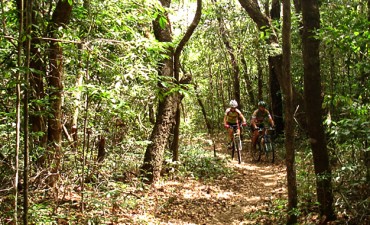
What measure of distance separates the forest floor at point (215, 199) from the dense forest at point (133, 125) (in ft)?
0.11

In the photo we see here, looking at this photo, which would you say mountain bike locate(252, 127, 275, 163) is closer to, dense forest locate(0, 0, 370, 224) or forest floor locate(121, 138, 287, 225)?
forest floor locate(121, 138, 287, 225)

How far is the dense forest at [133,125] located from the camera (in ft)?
16.6

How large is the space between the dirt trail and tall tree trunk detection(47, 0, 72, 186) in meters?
2.38

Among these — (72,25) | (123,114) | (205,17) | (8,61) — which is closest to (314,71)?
(123,114)

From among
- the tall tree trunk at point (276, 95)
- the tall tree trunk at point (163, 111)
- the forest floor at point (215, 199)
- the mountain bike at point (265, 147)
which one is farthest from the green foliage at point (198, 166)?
the tall tree trunk at point (276, 95)

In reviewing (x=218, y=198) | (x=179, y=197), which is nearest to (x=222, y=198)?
(x=218, y=198)

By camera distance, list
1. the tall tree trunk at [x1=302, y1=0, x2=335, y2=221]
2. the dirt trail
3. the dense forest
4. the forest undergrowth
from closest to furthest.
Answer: the dense forest → the tall tree trunk at [x1=302, y1=0, x2=335, y2=221] → the forest undergrowth → the dirt trail

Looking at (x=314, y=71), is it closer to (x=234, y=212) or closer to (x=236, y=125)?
(x=234, y=212)

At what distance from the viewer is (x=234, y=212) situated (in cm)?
776

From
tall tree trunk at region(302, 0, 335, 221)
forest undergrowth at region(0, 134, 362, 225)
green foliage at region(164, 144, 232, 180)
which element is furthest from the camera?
green foliage at region(164, 144, 232, 180)

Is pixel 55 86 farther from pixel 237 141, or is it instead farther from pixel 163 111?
pixel 237 141

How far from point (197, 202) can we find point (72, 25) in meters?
4.81

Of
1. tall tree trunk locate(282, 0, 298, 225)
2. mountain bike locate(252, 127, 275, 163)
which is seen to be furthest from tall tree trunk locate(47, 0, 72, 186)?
mountain bike locate(252, 127, 275, 163)

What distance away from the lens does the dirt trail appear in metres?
7.36
